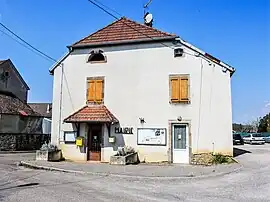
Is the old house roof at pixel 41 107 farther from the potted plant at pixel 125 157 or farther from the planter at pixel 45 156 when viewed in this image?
the potted plant at pixel 125 157

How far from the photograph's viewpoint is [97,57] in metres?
21.0

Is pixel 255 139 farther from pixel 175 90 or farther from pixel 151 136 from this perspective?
pixel 151 136

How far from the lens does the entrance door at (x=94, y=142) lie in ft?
65.3

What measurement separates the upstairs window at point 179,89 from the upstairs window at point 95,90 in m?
4.52

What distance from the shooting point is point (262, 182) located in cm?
1189

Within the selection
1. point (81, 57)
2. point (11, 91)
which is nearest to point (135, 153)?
point (81, 57)

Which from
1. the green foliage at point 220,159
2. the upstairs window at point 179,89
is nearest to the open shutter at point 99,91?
the upstairs window at point 179,89

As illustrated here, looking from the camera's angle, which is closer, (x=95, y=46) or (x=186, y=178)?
(x=186, y=178)

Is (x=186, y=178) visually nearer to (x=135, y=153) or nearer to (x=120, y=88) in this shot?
(x=135, y=153)

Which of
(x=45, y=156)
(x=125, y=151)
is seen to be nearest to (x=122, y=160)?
(x=125, y=151)

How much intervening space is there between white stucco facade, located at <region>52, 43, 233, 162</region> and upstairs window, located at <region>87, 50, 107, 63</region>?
0.28 meters

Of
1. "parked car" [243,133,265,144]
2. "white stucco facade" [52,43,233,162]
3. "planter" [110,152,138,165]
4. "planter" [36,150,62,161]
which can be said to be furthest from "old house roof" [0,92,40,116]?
"parked car" [243,133,265,144]

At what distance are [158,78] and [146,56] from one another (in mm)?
1647

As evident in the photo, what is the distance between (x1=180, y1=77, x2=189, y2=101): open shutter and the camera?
18812 mm
